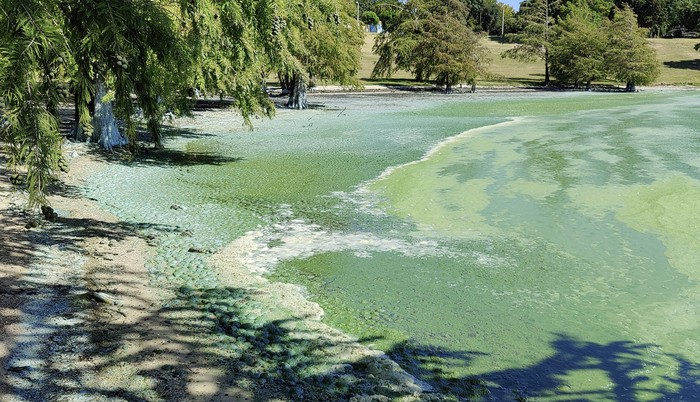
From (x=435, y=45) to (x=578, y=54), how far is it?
15.9 m

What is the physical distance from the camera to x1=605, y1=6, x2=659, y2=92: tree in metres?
54.8

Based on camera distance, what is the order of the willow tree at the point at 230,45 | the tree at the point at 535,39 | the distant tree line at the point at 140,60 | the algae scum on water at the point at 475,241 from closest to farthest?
the distant tree line at the point at 140,60, the algae scum on water at the point at 475,241, the willow tree at the point at 230,45, the tree at the point at 535,39

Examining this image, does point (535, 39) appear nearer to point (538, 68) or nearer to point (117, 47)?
point (538, 68)

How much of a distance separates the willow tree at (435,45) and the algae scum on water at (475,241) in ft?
99.8

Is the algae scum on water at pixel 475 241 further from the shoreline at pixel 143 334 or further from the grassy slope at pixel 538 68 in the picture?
the grassy slope at pixel 538 68

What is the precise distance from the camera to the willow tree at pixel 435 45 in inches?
1964

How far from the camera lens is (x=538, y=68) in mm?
74875

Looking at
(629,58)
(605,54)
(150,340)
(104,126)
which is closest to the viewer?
(150,340)

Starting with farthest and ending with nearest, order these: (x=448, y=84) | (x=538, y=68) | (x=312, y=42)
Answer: (x=538, y=68)
(x=448, y=84)
(x=312, y=42)

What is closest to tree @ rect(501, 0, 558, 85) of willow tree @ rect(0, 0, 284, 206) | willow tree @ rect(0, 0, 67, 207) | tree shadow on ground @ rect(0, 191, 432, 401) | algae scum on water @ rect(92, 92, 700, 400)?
algae scum on water @ rect(92, 92, 700, 400)

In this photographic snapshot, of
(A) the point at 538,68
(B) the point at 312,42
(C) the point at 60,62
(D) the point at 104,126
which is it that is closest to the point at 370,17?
(A) the point at 538,68

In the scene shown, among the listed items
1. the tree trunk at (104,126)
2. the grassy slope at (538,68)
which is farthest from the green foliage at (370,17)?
the tree trunk at (104,126)

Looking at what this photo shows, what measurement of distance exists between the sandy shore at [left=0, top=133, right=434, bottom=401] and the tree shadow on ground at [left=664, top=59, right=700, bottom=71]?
7468 centimetres

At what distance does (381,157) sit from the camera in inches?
679
